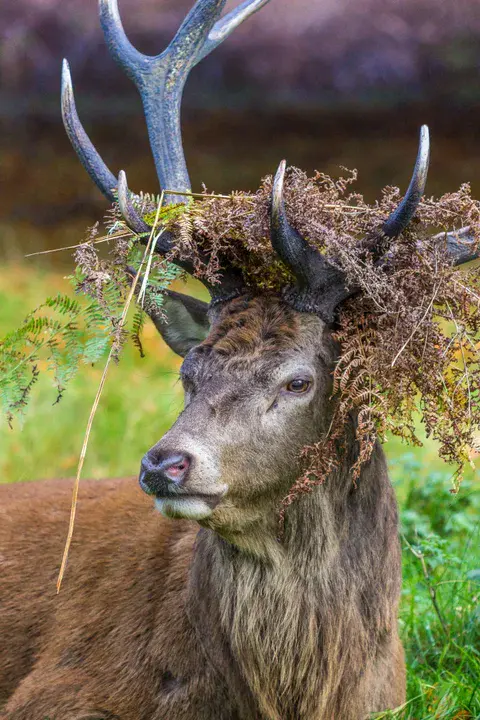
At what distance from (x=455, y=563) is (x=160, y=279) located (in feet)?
7.71

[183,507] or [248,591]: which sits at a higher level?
[183,507]

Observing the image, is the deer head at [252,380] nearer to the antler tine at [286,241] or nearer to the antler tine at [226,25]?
the antler tine at [286,241]

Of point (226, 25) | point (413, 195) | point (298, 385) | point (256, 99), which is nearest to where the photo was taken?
point (413, 195)

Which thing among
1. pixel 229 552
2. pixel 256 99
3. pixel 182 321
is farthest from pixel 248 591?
pixel 256 99

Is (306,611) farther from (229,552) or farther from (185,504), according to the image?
(185,504)

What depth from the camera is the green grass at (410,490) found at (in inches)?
170

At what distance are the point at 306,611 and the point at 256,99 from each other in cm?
990

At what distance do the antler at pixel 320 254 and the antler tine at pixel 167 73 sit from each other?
797 mm

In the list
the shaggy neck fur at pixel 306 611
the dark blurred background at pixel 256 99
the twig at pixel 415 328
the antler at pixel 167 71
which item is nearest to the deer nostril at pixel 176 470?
the shaggy neck fur at pixel 306 611

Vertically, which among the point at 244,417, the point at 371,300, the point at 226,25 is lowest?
the point at 244,417

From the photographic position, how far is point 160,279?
11.6ft

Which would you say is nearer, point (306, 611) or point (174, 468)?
point (174, 468)

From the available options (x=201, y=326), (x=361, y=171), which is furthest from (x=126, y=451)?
(x=361, y=171)

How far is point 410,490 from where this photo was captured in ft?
19.2
